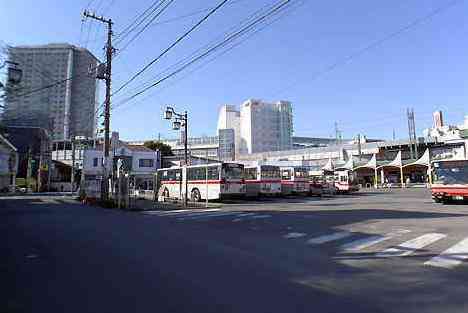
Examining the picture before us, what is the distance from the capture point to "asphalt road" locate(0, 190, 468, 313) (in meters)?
5.21

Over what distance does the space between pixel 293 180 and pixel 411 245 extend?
85.5 feet

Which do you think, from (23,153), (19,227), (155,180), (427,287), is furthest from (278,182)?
(23,153)

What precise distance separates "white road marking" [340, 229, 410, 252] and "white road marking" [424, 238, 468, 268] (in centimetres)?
172

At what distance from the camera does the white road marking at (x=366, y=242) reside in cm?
944

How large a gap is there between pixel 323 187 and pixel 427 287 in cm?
3289

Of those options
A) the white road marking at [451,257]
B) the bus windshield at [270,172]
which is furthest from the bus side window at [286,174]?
the white road marking at [451,257]

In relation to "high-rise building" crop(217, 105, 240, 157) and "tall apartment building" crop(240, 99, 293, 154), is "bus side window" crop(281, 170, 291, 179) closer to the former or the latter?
"tall apartment building" crop(240, 99, 293, 154)

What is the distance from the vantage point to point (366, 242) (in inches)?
404

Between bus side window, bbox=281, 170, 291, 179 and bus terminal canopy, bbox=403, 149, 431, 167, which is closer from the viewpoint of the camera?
bus side window, bbox=281, 170, 291, 179

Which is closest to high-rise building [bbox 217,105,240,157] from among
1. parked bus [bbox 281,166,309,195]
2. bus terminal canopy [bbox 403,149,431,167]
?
bus terminal canopy [bbox 403,149,431,167]

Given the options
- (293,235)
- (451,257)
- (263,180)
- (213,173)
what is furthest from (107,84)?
(451,257)

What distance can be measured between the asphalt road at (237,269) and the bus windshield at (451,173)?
37.1ft

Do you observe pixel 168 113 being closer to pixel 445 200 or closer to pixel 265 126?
pixel 445 200

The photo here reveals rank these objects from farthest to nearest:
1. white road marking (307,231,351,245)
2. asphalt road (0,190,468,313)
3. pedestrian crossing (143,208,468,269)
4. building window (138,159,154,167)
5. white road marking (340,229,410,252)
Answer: building window (138,159,154,167) → white road marking (307,231,351,245) → white road marking (340,229,410,252) → pedestrian crossing (143,208,468,269) → asphalt road (0,190,468,313)
